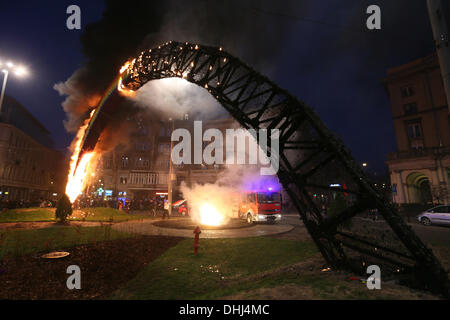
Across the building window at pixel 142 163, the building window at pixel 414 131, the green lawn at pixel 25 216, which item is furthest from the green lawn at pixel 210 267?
the building window at pixel 142 163

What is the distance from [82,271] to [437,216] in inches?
913

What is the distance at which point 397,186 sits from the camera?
1227 inches

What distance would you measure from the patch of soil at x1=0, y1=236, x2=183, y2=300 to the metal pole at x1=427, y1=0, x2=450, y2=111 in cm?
1059

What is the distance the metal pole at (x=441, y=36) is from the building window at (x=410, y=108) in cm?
3562

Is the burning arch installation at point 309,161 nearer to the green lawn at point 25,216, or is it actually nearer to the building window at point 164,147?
the green lawn at point 25,216

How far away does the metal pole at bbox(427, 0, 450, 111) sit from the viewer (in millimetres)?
6136

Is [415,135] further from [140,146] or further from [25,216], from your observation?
[140,146]

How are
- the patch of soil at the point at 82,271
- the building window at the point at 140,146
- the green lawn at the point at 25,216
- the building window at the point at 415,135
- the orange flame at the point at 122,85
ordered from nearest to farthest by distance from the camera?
the patch of soil at the point at 82,271, the orange flame at the point at 122,85, the green lawn at the point at 25,216, the building window at the point at 415,135, the building window at the point at 140,146

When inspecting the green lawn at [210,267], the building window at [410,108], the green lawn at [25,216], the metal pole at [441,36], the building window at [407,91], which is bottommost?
the green lawn at [210,267]

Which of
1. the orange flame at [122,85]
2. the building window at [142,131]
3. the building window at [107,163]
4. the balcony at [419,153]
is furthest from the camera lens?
the building window at [142,131]

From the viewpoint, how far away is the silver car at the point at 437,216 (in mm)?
15942

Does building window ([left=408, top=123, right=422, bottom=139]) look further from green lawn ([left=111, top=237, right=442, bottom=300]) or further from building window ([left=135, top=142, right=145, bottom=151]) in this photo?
building window ([left=135, top=142, right=145, bottom=151])

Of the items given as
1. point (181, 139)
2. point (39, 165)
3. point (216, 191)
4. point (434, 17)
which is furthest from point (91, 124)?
point (39, 165)
